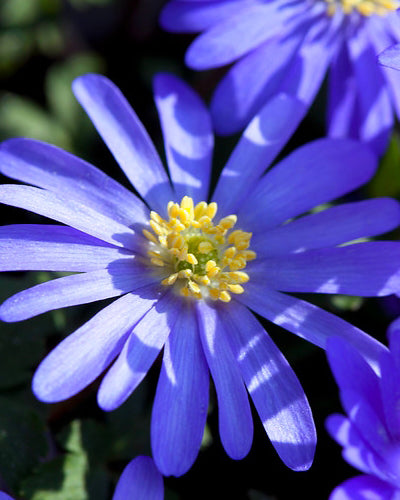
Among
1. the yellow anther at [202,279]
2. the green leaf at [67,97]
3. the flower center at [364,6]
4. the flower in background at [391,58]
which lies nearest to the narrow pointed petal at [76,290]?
the yellow anther at [202,279]

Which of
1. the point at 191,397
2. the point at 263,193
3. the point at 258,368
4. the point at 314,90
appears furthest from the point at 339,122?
the point at 191,397

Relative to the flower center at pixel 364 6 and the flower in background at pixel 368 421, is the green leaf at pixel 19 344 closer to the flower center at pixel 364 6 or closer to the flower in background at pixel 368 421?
the flower in background at pixel 368 421

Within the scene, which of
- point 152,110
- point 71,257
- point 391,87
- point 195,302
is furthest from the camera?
point 152,110

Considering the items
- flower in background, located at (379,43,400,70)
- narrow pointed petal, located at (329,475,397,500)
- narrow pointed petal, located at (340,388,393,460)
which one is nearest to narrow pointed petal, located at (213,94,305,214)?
flower in background, located at (379,43,400,70)

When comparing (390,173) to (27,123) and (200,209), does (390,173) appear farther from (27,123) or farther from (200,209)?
A: (27,123)

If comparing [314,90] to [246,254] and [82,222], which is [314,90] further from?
[82,222]

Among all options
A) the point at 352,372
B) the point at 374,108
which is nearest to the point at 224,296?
the point at 352,372
